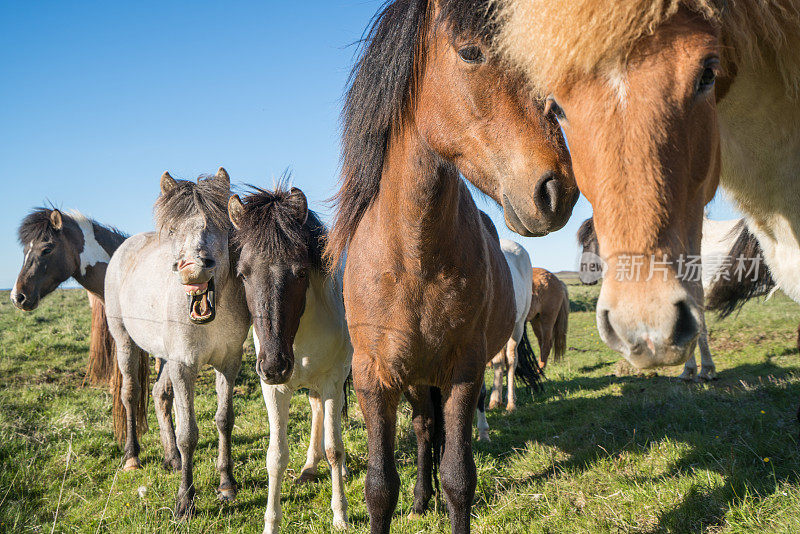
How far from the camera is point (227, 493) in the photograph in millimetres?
4035

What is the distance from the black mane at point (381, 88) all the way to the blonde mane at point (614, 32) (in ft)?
1.27

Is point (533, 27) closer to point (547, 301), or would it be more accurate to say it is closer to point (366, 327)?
point (366, 327)

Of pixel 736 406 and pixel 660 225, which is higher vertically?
pixel 660 225

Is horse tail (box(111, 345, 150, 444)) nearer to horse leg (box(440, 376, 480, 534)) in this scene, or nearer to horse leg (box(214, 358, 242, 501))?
horse leg (box(214, 358, 242, 501))

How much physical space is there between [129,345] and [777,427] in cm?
666

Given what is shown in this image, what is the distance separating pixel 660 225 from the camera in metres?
1.18

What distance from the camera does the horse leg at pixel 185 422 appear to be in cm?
387

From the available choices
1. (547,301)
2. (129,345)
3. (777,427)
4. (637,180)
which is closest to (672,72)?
(637,180)

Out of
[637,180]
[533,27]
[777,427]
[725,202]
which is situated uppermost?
[533,27]

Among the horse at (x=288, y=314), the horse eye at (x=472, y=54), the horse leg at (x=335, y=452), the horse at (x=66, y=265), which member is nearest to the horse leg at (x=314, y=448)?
the horse at (x=288, y=314)

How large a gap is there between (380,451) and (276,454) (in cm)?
135

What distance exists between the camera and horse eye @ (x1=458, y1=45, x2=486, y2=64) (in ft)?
6.30

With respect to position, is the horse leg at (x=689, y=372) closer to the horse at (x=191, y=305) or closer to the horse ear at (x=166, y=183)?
the horse at (x=191, y=305)

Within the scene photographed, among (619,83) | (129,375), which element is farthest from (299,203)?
(129,375)
